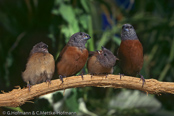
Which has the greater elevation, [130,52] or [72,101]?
[130,52]

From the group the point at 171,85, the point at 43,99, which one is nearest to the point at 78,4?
the point at 43,99

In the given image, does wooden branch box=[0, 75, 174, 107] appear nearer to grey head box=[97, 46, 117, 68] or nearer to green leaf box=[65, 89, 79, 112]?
grey head box=[97, 46, 117, 68]

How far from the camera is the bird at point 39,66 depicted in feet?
2.90

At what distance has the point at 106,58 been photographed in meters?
0.83

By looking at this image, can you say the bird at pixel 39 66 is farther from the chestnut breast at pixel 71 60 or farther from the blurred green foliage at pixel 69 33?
the blurred green foliage at pixel 69 33

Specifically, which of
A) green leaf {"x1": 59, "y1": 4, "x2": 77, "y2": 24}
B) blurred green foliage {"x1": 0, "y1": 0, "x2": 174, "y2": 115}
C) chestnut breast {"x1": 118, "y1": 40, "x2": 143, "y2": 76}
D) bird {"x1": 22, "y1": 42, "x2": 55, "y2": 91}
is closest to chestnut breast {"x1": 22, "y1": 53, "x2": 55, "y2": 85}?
bird {"x1": 22, "y1": 42, "x2": 55, "y2": 91}

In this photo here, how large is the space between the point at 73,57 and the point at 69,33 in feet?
1.71

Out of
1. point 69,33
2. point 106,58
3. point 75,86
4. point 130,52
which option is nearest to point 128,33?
point 130,52

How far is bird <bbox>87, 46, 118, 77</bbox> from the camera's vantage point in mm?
829

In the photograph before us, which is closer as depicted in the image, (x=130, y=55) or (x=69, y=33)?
(x=130, y=55)

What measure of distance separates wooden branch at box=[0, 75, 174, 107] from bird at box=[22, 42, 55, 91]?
0.17ft

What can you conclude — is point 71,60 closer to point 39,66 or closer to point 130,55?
point 39,66

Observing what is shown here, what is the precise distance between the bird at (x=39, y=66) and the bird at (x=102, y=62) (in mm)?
150

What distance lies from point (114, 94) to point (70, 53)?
4.37 feet
